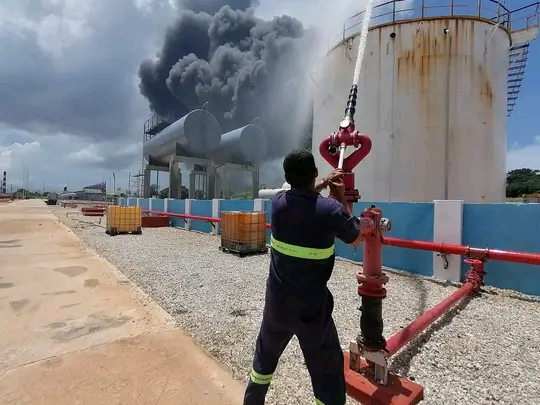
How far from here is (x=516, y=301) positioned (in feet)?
16.2

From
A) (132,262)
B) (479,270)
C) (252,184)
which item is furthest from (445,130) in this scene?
(252,184)

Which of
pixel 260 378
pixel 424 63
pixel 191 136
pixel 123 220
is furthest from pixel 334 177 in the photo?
pixel 191 136

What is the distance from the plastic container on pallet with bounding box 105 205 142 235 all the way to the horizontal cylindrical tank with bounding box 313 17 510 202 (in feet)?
29.9

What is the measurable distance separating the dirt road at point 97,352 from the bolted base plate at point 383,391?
2.85 feet

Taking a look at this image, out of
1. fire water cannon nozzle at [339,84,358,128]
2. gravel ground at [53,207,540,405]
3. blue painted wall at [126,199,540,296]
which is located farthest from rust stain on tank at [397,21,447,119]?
fire water cannon nozzle at [339,84,358,128]

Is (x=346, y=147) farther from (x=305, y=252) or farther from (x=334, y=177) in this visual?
(x=305, y=252)

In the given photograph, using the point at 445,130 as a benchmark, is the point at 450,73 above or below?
above

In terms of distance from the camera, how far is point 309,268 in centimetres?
179

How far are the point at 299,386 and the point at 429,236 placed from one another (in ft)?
16.0

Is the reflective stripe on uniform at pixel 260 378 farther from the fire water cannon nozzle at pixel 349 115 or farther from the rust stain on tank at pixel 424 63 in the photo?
the rust stain on tank at pixel 424 63

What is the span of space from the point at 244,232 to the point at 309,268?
7.09m

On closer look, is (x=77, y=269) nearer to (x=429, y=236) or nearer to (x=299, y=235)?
(x=299, y=235)

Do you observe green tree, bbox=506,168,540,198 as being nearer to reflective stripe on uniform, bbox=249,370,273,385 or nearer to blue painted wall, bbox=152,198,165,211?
blue painted wall, bbox=152,198,165,211

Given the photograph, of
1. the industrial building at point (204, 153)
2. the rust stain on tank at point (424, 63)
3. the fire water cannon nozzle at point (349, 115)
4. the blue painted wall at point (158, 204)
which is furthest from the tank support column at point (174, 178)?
the fire water cannon nozzle at point (349, 115)
